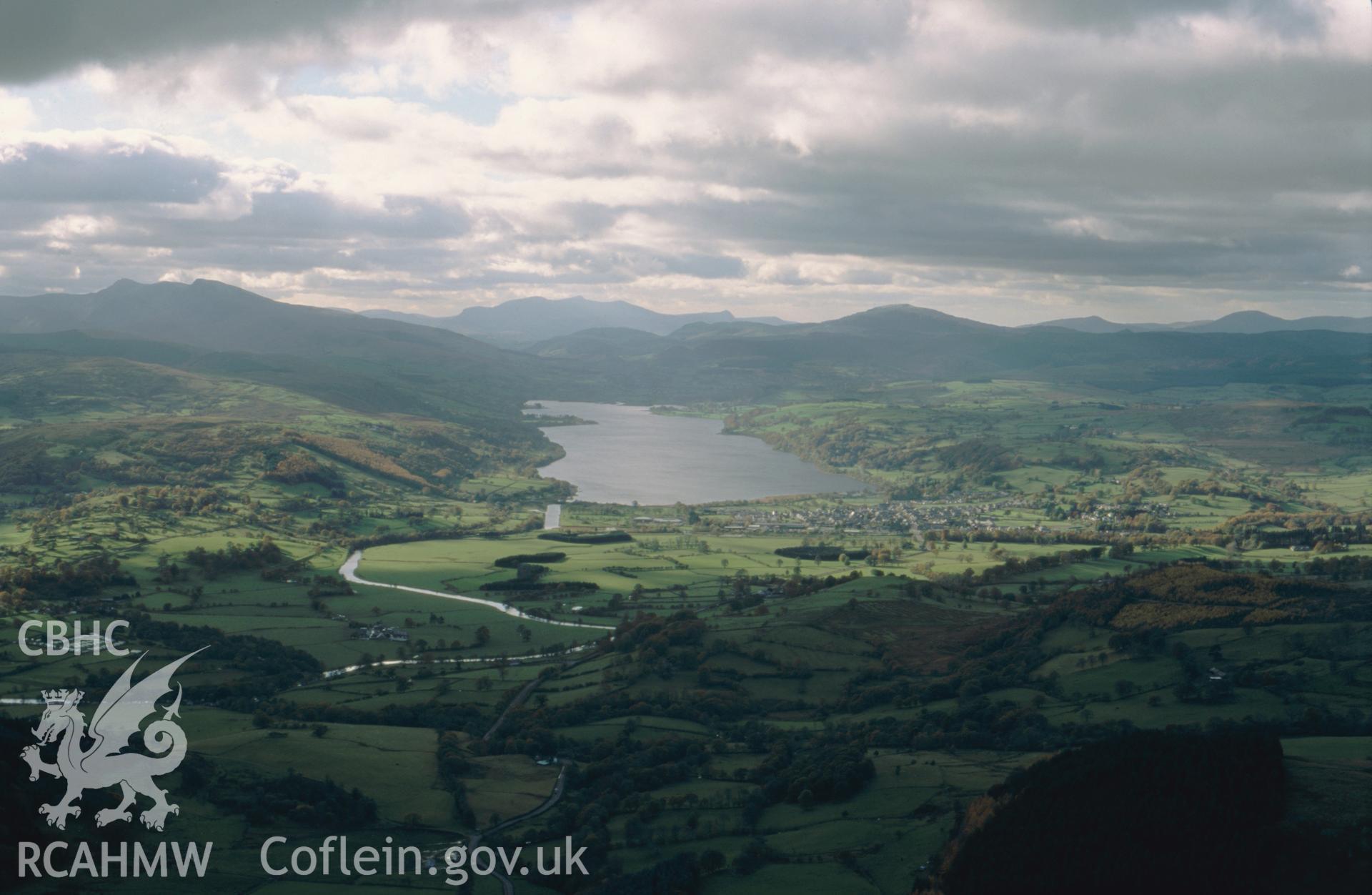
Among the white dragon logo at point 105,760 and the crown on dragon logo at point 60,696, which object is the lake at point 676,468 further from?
the white dragon logo at point 105,760

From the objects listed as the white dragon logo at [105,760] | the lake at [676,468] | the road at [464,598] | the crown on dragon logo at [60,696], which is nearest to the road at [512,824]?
the white dragon logo at [105,760]

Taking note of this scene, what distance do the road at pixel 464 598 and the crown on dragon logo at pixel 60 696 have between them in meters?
25.8

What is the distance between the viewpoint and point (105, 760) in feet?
113

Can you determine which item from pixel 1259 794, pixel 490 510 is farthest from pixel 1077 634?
pixel 490 510

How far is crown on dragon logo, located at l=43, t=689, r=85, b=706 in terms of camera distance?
139ft

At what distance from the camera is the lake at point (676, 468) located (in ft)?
401

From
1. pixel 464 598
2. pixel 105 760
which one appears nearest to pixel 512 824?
pixel 105 760

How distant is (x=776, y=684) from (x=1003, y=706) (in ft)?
37.7

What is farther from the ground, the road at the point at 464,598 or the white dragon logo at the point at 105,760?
the white dragon logo at the point at 105,760

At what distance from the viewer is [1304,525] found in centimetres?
9350

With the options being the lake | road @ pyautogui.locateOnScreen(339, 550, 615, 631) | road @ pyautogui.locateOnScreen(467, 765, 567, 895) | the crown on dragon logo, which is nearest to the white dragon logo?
the crown on dragon logo

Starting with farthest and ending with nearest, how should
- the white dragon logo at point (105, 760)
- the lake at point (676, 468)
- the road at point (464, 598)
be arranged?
the lake at point (676, 468) → the road at point (464, 598) → the white dragon logo at point (105, 760)

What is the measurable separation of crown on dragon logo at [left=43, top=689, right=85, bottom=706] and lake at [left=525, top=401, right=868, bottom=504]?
71423 mm

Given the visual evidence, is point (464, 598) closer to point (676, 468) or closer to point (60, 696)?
point (60, 696)
